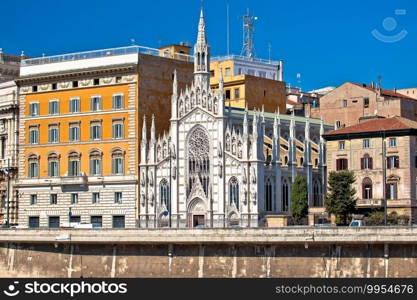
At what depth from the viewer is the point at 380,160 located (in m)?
105

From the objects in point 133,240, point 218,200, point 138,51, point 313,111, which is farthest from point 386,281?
point 313,111

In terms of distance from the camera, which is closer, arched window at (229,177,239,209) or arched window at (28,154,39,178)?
arched window at (229,177,239,209)

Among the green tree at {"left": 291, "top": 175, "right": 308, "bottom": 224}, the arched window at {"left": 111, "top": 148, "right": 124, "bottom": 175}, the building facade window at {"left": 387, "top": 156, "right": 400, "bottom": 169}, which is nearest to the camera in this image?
the green tree at {"left": 291, "top": 175, "right": 308, "bottom": 224}

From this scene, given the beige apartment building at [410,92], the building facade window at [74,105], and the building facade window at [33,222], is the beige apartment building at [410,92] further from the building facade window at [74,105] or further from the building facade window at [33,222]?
the building facade window at [33,222]

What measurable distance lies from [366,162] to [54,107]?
100 feet

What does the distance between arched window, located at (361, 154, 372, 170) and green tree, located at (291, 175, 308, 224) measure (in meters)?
5.60

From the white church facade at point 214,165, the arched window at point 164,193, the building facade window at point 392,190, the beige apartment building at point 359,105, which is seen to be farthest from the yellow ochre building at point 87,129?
the building facade window at point 392,190

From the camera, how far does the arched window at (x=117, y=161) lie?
368ft

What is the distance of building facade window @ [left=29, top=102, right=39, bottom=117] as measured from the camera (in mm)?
117938

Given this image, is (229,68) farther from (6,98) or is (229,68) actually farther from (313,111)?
(6,98)

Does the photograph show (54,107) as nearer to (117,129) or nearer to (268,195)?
(117,129)

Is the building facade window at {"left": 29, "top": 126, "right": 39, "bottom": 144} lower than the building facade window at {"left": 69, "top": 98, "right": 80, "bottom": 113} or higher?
lower

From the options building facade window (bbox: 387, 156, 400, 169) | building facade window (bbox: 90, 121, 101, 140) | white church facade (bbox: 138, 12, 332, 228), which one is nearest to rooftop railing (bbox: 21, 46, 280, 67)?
building facade window (bbox: 90, 121, 101, 140)

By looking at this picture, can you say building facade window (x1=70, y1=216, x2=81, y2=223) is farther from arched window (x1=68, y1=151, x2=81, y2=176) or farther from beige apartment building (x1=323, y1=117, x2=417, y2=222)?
beige apartment building (x1=323, y1=117, x2=417, y2=222)
